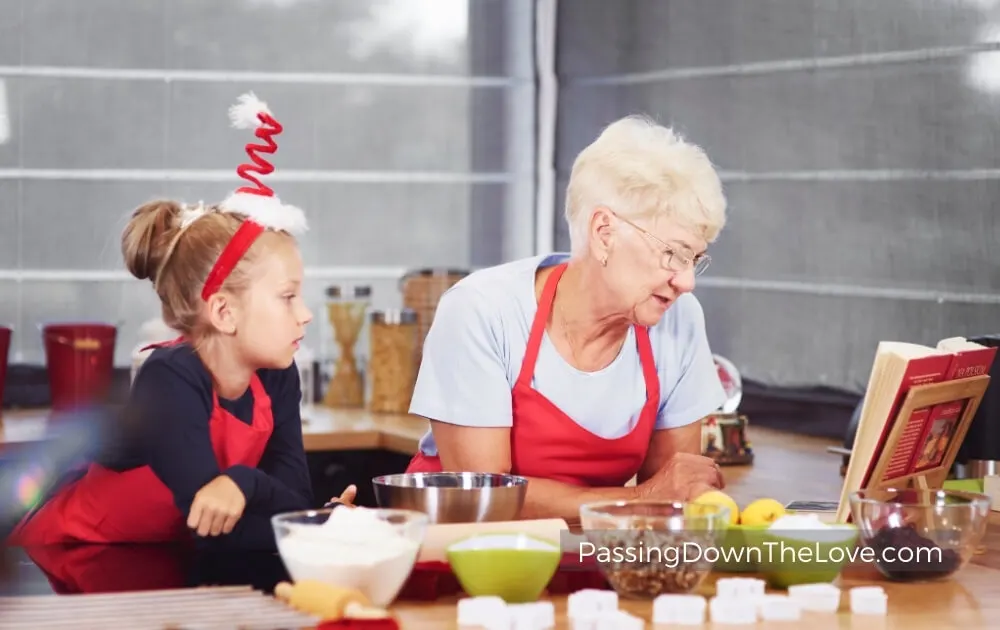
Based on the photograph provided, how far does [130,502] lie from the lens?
7.18 feet

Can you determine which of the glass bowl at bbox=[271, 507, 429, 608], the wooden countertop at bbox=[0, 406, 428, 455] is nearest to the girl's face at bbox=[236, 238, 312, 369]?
the glass bowl at bbox=[271, 507, 429, 608]

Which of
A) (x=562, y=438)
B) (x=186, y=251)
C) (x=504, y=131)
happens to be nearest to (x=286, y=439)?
(x=186, y=251)

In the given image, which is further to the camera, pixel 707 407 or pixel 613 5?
pixel 613 5

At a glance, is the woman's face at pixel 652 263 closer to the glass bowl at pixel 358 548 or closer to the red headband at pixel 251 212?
the red headband at pixel 251 212

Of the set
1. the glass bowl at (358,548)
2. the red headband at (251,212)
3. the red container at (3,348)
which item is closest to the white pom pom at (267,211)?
the red headband at (251,212)

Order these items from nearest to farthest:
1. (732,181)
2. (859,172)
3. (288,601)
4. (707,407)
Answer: (288,601) < (707,407) < (859,172) < (732,181)

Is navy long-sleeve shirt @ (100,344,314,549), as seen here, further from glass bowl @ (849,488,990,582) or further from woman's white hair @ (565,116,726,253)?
glass bowl @ (849,488,990,582)

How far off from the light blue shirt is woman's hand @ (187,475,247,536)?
0.36m

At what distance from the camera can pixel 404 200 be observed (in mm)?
4160

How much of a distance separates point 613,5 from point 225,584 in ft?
9.36

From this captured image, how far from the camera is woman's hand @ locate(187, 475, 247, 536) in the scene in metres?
1.95

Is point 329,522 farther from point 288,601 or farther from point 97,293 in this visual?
point 97,293

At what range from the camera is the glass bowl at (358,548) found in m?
1.39

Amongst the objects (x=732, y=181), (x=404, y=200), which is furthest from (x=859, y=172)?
(x=404, y=200)
